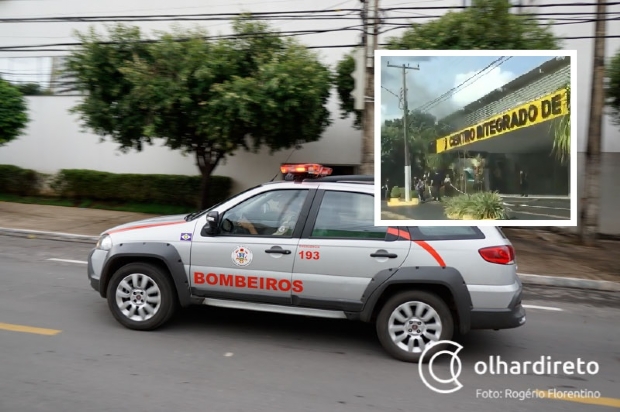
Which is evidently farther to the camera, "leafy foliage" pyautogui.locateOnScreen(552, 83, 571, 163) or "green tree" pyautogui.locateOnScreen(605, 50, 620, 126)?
"green tree" pyautogui.locateOnScreen(605, 50, 620, 126)

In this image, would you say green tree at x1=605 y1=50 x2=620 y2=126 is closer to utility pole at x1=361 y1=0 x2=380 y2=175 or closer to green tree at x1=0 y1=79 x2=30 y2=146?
utility pole at x1=361 y1=0 x2=380 y2=175

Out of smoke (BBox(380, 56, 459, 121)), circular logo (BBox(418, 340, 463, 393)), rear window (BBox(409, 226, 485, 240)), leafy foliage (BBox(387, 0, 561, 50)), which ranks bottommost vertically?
circular logo (BBox(418, 340, 463, 393))

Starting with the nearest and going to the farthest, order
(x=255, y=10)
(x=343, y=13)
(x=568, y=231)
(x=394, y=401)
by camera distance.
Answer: (x=394, y=401)
(x=568, y=231)
(x=343, y=13)
(x=255, y=10)

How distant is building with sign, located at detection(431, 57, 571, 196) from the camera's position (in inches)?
120

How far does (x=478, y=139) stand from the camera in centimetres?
318

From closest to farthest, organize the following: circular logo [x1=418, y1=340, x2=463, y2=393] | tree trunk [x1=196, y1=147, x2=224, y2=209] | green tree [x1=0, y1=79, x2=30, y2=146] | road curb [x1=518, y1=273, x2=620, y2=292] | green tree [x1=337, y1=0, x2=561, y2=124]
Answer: circular logo [x1=418, y1=340, x2=463, y2=393], road curb [x1=518, y1=273, x2=620, y2=292], green tree [x1=337, y1=0, x2=561, y2=124], tree trunk [x1=196, y1=147, x2=224, y2=209], green tree [x1=0, y1=79, x2=30, y2=146]

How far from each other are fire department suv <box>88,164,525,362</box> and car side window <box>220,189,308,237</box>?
0.01 m

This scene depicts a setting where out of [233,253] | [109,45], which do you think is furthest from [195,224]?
[109,45]

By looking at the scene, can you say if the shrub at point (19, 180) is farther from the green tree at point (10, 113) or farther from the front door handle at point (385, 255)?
the front door handle at point (385, 255)

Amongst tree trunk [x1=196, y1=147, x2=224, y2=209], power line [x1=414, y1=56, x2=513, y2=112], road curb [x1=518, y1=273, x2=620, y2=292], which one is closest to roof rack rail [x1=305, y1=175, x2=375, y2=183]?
power line [x1=414, y1=56, x2=513, y2=112]

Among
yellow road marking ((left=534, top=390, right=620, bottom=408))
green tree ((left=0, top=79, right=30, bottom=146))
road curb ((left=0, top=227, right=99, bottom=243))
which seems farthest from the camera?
green tree ((left=0, top=79, right=30, bottom=146))

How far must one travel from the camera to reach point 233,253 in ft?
17.5

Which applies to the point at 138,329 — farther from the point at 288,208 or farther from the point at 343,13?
the point at 343,13

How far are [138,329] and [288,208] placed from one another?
1.93 metres
